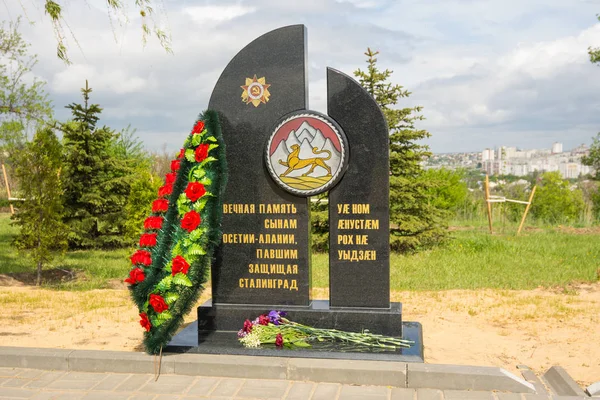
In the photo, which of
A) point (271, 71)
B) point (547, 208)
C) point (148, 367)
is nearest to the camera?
point (148, 367)

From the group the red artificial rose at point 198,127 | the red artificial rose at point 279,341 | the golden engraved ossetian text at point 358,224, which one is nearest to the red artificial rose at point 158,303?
the red artificial rose at point 279,341

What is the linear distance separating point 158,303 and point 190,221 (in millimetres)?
728

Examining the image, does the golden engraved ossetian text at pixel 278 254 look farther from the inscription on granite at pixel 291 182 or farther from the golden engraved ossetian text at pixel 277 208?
the golden engraved ossetian text at pixel 277 208

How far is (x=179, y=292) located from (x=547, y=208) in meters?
16.6

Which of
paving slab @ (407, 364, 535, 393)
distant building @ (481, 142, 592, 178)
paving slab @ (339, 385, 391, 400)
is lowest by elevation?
paving slab @ (339, 385, 391, 400)

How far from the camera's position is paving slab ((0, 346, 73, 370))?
4.95m

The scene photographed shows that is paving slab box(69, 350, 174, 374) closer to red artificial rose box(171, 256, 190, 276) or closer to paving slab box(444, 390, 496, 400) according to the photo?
red artificial rose box(171, 256, 190, 276)

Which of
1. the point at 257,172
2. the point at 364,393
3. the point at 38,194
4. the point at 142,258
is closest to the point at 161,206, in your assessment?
the point at 142,258

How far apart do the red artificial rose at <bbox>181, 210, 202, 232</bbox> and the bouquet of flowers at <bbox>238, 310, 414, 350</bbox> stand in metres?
1.03

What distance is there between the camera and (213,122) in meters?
5.59

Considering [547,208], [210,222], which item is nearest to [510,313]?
[210,222]

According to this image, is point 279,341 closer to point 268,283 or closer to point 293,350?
point 293,350

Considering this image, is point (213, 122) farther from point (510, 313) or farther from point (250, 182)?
point (510, 313)

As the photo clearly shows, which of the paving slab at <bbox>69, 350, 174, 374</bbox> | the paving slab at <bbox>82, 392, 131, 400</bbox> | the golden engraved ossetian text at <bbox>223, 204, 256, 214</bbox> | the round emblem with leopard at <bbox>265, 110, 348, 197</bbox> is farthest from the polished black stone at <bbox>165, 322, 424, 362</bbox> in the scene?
the round emblem with leopard at <bbox>265, 110, 348, 197</bbox>
